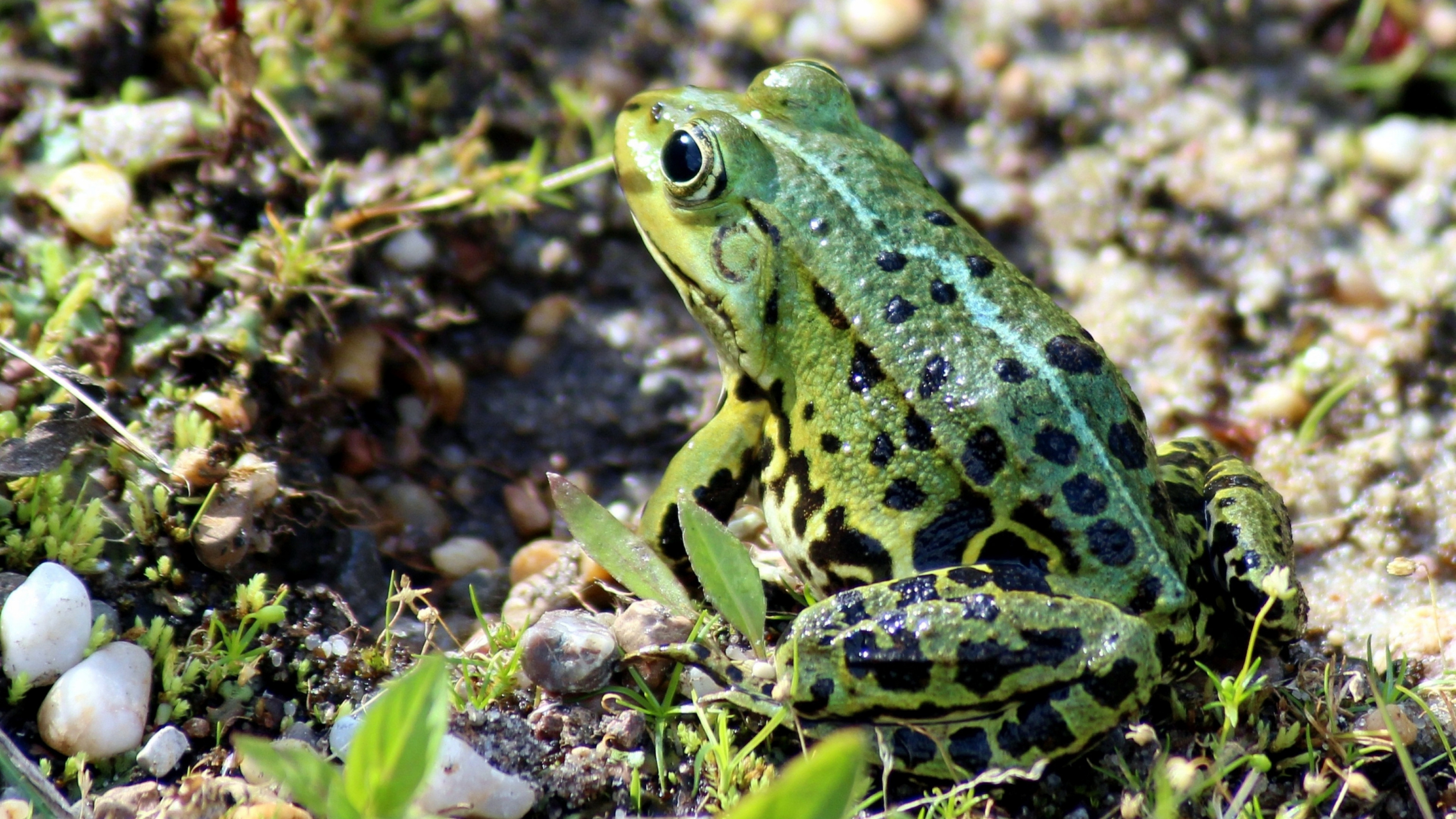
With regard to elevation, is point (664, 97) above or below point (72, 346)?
above

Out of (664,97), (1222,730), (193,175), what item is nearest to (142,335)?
(193,175)

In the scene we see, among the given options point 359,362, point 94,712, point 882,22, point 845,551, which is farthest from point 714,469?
point 882,22

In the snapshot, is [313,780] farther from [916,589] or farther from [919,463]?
[919,463]

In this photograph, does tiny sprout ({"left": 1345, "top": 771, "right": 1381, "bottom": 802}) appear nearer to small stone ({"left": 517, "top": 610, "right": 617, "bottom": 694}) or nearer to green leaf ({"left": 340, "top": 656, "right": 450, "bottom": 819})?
small stone ({"left": 517, "top": 610, "right": 617, "bottom": 694})

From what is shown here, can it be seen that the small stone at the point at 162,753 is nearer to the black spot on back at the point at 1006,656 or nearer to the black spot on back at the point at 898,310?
the black spot on back at the point at 1006,656

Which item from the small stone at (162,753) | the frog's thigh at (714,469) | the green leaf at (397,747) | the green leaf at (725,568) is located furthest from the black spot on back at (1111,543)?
the small stone at (162,753)

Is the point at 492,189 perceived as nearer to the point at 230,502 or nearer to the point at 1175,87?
the point at 230,502
